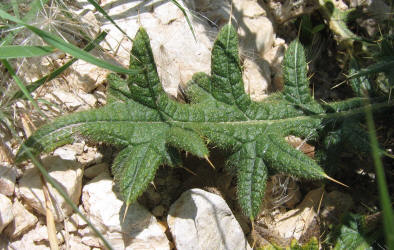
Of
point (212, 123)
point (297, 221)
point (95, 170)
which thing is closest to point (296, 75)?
point (212, 123)

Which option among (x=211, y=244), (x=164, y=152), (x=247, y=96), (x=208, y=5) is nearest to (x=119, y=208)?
(x=164, y=152)

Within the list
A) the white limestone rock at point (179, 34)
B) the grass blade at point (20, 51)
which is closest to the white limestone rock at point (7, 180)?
the grass blade at point (20, 51)

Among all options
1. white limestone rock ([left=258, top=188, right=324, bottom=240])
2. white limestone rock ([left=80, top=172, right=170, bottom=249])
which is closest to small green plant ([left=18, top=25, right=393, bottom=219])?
white limestone rock ([left=80, top=172, right=170, bottom=249])

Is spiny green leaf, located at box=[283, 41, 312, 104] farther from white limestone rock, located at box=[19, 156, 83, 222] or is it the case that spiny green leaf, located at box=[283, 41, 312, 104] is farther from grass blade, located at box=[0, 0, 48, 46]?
grass blade, located at box=[0, 0, 48, 46]

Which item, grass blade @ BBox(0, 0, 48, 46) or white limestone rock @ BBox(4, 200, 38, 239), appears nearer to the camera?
white limestone rock @ BBox(4, 200, 38, 239)

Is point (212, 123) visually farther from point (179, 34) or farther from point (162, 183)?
point (179, 34)

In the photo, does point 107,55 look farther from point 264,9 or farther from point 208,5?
point 264,9
